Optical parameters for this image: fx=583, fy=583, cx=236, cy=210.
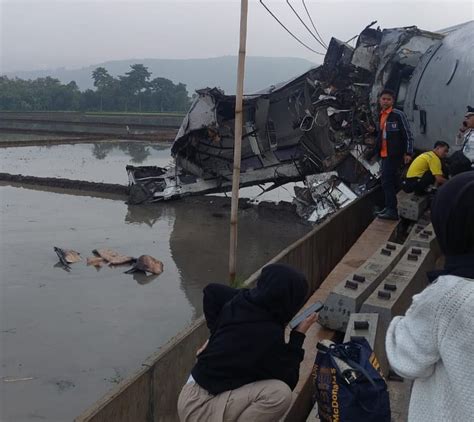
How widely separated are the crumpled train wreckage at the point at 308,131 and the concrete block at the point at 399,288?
4866 millimetres

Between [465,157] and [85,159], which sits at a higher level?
[465,157]

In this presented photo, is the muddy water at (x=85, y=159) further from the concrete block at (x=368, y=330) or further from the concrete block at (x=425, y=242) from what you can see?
the concrete block at (x=368, y=330)

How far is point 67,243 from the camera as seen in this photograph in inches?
367

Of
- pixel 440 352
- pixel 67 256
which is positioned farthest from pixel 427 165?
pixel 440 352

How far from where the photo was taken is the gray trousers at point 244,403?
2.76m

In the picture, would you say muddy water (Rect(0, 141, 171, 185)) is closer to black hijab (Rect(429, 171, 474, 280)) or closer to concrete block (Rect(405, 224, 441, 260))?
concrete block (Rect(405, 224, 441, 260))

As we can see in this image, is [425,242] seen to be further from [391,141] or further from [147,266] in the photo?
[147,266]

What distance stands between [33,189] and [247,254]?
6.96 meters

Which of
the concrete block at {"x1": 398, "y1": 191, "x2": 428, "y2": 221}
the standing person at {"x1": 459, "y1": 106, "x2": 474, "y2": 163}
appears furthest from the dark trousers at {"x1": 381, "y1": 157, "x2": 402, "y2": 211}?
the standing person at {"x1": 459, "y1": 106, "x2": 474, "y2": 163}

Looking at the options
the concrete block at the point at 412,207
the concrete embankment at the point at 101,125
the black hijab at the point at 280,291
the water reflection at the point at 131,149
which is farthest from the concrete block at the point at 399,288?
the concrete embankment at the point at 101,125

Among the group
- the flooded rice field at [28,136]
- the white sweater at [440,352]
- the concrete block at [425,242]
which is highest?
the white sweater at [440,352]

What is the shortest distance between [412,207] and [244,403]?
5238mm

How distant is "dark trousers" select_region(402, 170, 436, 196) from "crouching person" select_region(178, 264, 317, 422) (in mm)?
5123

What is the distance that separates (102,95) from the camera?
163ft
